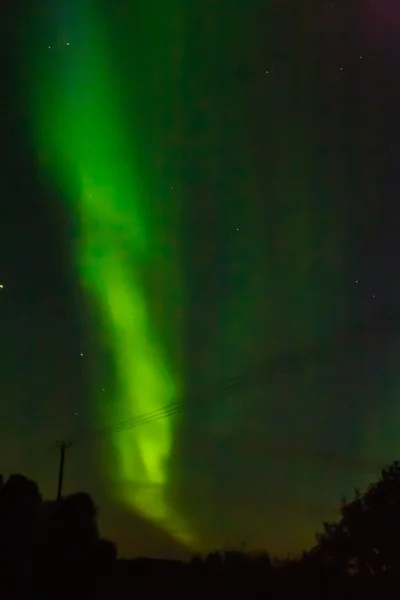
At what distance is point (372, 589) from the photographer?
2816 cm

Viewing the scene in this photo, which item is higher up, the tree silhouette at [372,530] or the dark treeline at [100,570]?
the tree silhouette at [372,530]

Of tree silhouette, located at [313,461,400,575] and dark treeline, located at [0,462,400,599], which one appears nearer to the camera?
dark treeline, located at [0,462,400,599]

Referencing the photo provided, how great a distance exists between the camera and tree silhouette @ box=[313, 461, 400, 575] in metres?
46.4

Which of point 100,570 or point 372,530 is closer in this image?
point 100,570

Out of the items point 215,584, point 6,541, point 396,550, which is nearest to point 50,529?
point 6,541

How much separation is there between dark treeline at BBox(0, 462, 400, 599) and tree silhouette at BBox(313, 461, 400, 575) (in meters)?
17.2

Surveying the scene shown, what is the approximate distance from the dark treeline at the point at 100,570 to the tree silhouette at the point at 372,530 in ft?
56.5

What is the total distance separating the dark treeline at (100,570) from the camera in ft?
91.3

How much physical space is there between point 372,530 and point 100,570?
22432 mm

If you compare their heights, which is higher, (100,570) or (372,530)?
(372,530)

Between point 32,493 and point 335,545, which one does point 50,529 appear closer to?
point 32,493

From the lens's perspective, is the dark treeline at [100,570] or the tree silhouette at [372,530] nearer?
the dark treeline at [100,570]

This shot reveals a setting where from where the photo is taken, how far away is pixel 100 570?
28.8 metres

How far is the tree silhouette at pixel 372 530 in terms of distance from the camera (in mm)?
46438
